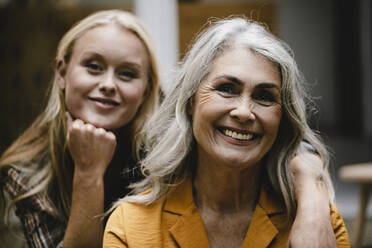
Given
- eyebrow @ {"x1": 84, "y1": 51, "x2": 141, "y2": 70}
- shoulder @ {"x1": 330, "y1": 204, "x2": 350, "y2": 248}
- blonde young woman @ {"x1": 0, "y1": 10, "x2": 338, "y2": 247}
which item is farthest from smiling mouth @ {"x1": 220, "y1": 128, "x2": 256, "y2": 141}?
eyebrow @ {"x1": 84, "y1": 51, "x2": 141, "y2": 70}

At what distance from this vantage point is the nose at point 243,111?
140cm

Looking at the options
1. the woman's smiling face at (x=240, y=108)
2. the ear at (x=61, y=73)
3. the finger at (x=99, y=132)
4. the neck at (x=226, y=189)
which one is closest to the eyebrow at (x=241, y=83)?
the woman's smiling face at (x=240, y=108)

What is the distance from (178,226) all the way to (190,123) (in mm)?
378

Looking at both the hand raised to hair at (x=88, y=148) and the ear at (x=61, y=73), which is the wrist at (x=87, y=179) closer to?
the hand raised to hair at (x=88, y=148)

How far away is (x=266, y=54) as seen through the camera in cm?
145

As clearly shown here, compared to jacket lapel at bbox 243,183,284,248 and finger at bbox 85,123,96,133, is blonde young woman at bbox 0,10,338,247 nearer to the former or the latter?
finger at bbox 85,123,96,133

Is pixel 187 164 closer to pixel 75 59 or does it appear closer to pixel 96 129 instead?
pixel 96 129

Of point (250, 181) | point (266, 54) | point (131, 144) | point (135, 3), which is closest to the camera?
point (266, 54)

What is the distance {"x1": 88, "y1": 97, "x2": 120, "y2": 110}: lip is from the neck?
1.77 ft

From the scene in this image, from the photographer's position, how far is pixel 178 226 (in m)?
1.52

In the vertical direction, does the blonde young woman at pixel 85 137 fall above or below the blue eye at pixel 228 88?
below

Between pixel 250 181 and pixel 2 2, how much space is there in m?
3.05

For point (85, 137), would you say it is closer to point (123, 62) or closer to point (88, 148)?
point (88, 148)

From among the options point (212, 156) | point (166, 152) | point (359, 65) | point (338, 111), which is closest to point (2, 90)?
point (166, 152)
